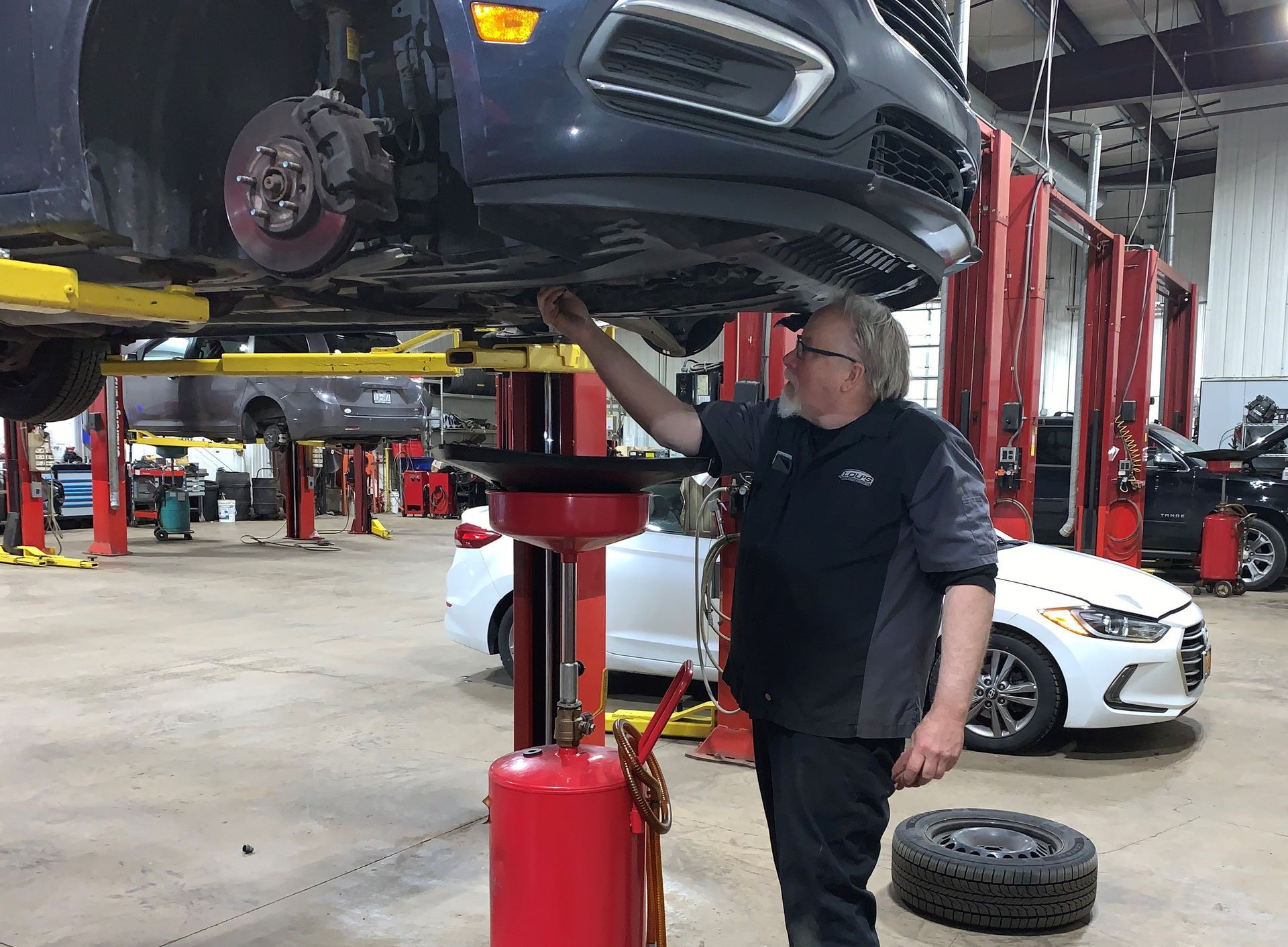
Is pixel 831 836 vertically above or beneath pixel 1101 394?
beneath

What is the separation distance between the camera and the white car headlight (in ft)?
12.4

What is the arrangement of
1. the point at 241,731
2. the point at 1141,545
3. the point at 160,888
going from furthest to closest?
the point at 1141,545, the point at 241,731, the point at 160,888

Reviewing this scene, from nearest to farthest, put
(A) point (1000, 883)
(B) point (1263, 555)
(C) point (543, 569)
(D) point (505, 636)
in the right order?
(A) point (1000, 883) < (C) point (543, 569) < (D) point (505, 636) < (B) point (1263, 555)

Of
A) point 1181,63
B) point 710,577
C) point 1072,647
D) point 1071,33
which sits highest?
point 1071,33

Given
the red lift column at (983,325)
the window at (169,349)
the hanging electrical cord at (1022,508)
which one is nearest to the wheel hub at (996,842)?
the red lift column at (983,325)

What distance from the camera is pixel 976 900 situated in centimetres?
245

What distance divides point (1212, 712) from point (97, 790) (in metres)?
4.63

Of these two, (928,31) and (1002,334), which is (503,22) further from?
(1002,334)

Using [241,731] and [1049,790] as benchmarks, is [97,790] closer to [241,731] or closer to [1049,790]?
[241,731]

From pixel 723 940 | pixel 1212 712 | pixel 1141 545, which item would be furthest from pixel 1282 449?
pixel 723 940

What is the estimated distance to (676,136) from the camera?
4.68 feet

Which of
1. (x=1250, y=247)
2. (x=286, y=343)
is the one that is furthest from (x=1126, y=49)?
(x=286, y=343)

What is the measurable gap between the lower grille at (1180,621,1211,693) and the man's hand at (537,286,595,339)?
2.98m

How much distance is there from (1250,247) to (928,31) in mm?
13183
